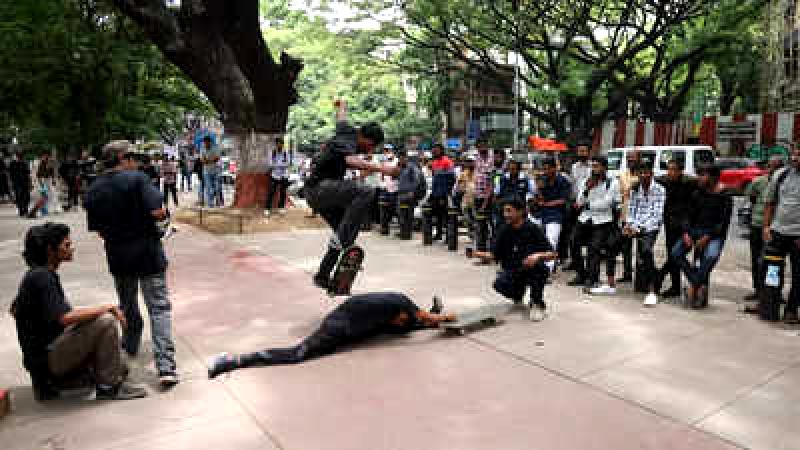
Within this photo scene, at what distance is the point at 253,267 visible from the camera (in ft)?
27.0

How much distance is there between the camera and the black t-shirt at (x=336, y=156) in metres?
5.25

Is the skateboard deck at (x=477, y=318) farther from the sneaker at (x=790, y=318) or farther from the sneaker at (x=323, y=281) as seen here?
the sneaker at (x=790, y=318)

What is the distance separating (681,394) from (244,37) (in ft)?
35.5

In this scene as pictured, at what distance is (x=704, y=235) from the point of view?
20.6ft

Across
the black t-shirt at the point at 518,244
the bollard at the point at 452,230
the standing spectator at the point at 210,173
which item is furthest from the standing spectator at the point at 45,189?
the black t-shirt at the point at 518,244

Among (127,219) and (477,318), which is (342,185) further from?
(127,219)

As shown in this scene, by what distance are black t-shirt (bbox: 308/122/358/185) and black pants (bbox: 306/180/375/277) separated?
73 mm

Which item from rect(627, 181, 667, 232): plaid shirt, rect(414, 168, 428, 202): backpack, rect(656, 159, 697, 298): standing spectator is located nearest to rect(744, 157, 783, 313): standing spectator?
rect(656, 159, 697, 298): standing spectator

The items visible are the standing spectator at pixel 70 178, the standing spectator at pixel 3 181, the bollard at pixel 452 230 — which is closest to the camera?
the bollard at pixel 452 230

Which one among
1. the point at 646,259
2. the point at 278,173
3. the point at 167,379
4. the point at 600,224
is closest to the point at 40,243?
the point at 167,379

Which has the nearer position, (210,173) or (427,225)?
(427,225)

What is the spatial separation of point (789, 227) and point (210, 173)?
13.0 meters

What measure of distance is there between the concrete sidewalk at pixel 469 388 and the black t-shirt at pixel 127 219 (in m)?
0.90

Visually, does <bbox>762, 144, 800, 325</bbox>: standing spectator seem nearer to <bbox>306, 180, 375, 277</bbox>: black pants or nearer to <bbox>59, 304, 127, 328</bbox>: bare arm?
<bbox>306, 180, 375, 277</bbox>: black pants
